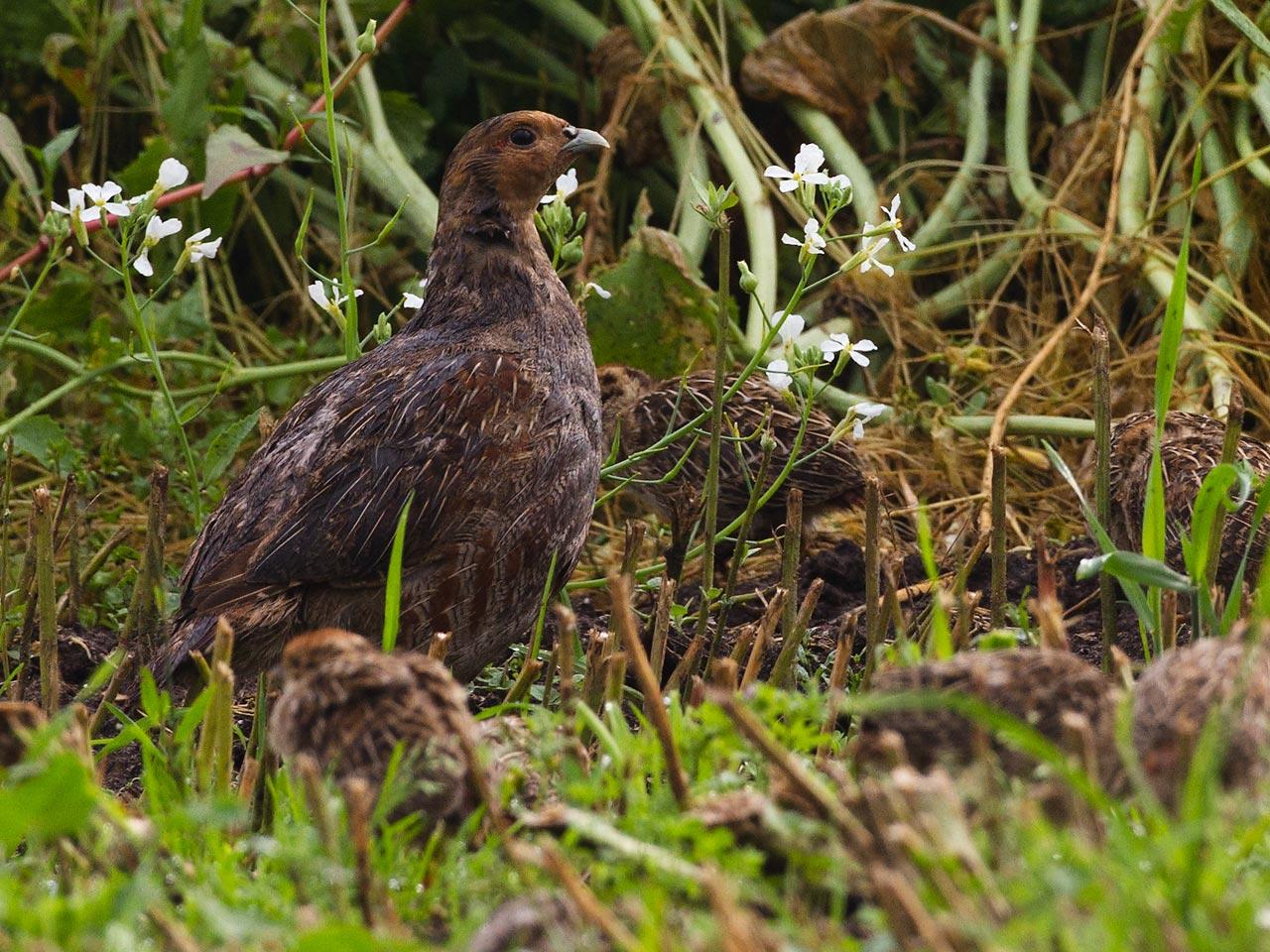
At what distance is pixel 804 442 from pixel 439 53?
2663mm

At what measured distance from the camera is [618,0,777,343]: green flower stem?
539cm

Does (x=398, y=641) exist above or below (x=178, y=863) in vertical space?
below

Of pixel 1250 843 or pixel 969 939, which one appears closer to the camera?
pixel 969 939

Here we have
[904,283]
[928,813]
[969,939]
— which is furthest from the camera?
[904,283]

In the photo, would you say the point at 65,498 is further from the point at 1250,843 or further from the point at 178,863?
the point at 1250,843

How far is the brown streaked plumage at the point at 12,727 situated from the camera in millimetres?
2135

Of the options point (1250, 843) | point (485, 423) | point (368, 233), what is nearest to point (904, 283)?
point (368, 233)

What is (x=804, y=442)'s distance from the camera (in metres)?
5.03

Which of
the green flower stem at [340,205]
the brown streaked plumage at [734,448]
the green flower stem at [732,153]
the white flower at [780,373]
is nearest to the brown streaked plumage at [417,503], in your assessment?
the green flower stem at [340,205]

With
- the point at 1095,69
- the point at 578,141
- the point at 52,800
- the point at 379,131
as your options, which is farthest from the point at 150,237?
the point at 1095,69

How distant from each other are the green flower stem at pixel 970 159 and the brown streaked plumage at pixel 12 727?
14.1 feet

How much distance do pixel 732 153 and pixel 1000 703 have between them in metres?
4.02

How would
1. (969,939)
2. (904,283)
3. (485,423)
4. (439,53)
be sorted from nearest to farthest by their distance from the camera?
(969,939) → (485,423) → (904,283) → (439,53)

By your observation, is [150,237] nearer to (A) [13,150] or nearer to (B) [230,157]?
(B) [230,157]
